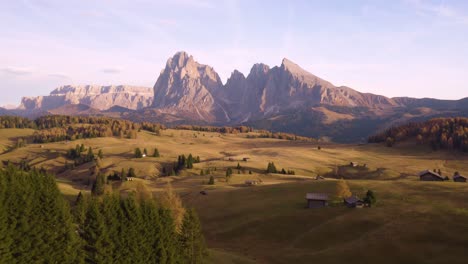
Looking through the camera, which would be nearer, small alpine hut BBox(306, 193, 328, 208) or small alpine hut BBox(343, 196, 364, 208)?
small alpine hut BBox(343, 196, 364, 208)

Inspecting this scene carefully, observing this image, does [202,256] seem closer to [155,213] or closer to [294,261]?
[155,213]

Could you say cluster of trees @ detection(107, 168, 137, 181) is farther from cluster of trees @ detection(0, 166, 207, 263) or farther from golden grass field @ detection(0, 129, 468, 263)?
cluster of trees @ detection(0, 166, 207, 263)

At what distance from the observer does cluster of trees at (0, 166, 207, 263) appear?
136 ft

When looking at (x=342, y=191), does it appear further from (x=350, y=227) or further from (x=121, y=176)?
(x=121, y=176)

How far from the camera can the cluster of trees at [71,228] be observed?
4131 cm

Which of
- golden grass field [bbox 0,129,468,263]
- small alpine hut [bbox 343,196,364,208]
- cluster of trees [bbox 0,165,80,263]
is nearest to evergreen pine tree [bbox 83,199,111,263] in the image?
cluster of trees [bbox 0,165,80,263]

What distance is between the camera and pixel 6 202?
1620 inches

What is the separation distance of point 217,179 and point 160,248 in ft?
352

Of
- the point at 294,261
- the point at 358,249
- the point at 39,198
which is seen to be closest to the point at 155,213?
the point at 39,198

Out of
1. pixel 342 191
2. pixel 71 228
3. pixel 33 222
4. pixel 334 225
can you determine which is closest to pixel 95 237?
pixel 71 228

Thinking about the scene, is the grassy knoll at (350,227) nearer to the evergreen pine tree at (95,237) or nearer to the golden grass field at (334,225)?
the golden grass field at (334,225)

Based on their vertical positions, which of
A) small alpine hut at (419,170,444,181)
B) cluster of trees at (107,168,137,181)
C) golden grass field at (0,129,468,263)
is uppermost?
small alpine hut at (419,170,444,181)

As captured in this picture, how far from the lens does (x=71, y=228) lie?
45.0 metres

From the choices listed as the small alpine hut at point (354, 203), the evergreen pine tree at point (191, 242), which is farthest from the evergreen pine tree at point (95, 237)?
the small alpine hut at point (354, 203)
